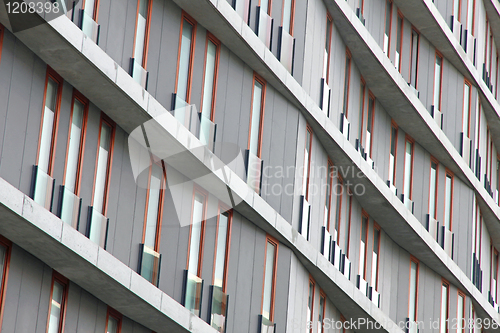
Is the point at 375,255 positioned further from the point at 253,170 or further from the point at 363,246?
the point at 253,170

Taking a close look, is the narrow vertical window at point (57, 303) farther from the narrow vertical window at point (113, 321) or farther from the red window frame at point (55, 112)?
the red window frame at point (55, 112)

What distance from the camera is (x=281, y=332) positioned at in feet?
76.4

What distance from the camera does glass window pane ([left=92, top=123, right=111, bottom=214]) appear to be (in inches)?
764

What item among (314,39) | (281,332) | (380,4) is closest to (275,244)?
(281,332)

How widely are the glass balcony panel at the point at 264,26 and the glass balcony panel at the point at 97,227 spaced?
6857mm

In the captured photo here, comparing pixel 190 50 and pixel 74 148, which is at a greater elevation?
pixel 190 50

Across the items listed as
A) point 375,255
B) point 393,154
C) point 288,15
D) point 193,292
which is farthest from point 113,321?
point 393,154

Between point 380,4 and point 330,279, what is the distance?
9502 millimetres

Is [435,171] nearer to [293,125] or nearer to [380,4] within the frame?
[380,4]

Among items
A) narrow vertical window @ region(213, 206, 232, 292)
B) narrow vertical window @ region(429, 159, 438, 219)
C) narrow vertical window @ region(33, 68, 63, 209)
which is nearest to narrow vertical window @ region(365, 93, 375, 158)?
narrow vertical window @ region(429, 159, 438, 219)

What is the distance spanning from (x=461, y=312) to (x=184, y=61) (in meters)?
16.3

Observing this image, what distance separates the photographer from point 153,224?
67.6 ft

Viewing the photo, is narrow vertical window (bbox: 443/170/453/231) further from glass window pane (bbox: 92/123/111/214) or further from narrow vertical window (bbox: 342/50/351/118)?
glass window pane (bbox: 92/123/111/214)

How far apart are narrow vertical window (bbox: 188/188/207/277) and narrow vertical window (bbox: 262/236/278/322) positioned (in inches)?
92.0
